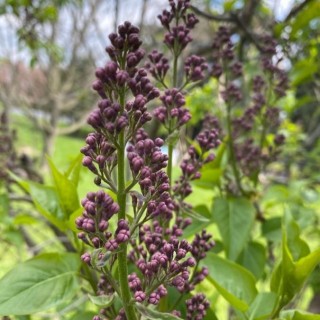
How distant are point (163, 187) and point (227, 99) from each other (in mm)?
674

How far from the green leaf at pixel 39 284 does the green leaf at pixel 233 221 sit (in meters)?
0.39

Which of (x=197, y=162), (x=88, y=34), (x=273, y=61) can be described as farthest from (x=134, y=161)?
(x=88, y=34)

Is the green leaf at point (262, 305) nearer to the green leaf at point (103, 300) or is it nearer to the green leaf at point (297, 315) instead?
the green leaf at point (297, 315)

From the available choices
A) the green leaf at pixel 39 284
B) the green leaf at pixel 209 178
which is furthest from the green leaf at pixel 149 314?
the green leaf at pixel 209 178

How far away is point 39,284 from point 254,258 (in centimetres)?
65

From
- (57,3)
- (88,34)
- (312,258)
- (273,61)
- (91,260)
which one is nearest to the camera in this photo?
(91,260)

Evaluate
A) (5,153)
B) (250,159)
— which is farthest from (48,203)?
(5,153)

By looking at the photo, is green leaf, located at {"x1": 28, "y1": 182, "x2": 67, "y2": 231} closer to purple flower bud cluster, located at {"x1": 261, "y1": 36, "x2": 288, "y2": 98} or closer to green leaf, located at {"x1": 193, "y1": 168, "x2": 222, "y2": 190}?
green leaf, located at {"x1": 193, "y1": 168, "x2": 222, "y2": 190}

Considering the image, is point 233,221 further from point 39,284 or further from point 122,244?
point 122,244

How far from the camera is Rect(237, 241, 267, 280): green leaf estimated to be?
1316 millimetres

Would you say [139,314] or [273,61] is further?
[273,61]

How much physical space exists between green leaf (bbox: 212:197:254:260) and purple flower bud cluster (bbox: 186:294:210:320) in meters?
0.37

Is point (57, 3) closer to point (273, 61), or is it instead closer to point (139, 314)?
point (273, 61)

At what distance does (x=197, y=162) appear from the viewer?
1.01 m
